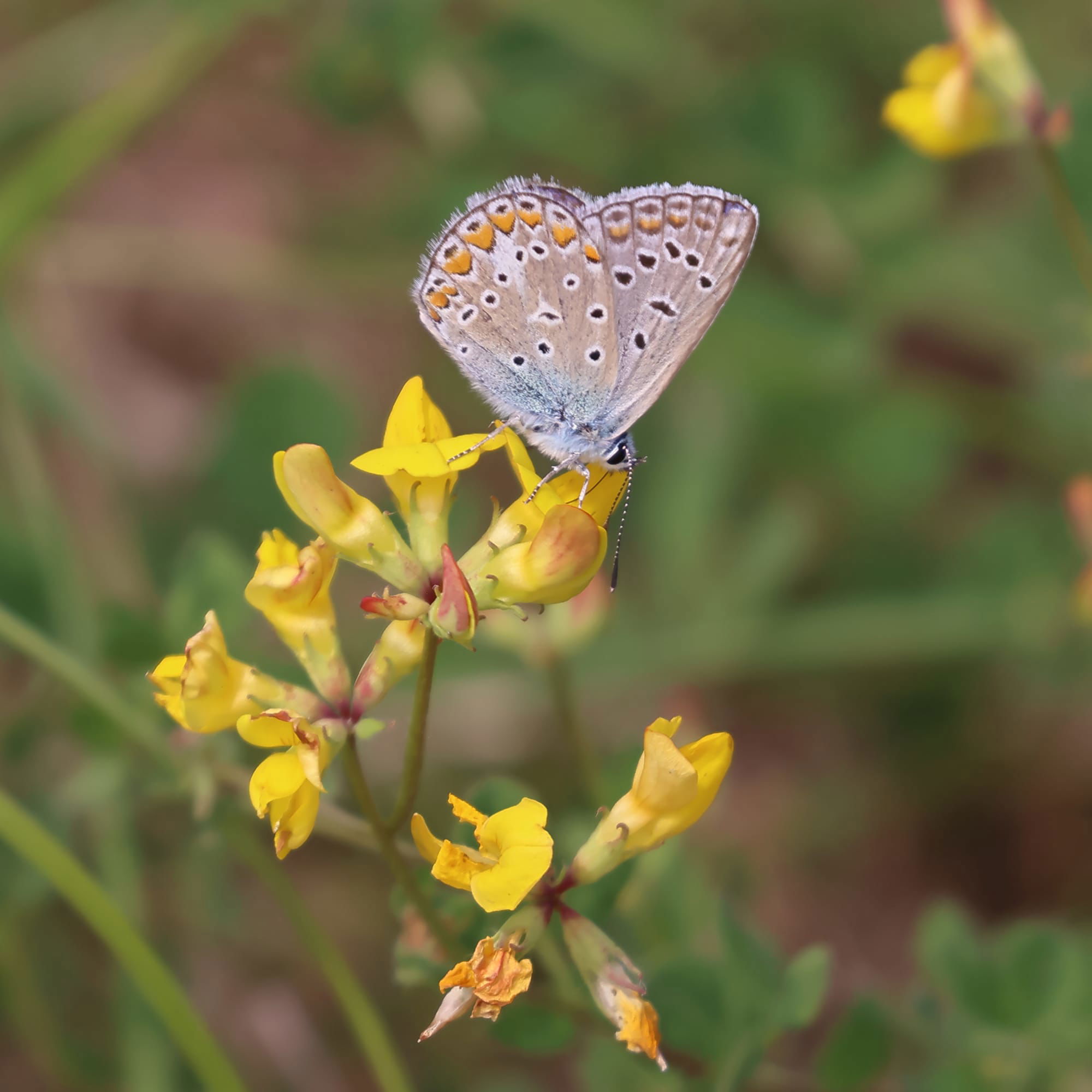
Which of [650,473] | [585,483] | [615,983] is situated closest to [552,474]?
[585,483]

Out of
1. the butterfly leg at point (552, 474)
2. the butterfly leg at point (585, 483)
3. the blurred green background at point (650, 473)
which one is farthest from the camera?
the blurred green background at point (650, 473)

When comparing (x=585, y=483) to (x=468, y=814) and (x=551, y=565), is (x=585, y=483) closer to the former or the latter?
(x=551, y=565)

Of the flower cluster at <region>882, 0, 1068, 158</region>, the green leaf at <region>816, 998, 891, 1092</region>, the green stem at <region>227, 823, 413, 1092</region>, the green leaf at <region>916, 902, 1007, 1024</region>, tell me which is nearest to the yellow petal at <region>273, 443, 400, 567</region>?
the green stem at <region>227, 823, 413, 1092</region>

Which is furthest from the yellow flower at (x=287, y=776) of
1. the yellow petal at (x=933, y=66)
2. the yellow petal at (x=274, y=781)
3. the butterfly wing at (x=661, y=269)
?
the yellow petal at (x=933, y=66)

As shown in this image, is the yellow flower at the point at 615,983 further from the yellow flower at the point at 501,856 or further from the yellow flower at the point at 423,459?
the yellow flower at the point at 423,459

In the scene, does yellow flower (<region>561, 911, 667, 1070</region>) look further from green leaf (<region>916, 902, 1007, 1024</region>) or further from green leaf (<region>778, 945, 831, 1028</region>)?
green leaf (<region>916, 902, 1007, 1024</region>)

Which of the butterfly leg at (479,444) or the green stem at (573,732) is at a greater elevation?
the butterfly leg at (479,444)

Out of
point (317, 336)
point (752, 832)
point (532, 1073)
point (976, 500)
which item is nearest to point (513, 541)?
point (532, 1073)
